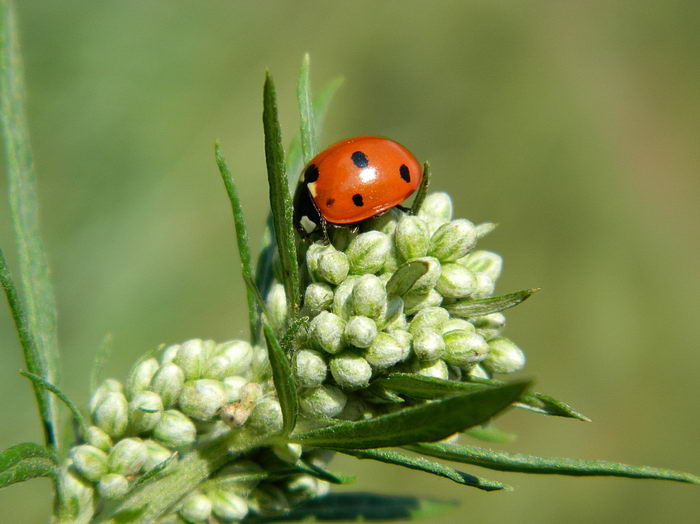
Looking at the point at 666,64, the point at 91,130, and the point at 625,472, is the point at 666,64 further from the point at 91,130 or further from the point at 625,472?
the point at 625,472

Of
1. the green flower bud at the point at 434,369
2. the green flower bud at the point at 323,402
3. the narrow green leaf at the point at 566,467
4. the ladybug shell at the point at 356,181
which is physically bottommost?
the narrow green leaf at the point at 566,467

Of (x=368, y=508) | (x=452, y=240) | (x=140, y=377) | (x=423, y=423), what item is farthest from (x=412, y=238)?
(x=368, y=508)

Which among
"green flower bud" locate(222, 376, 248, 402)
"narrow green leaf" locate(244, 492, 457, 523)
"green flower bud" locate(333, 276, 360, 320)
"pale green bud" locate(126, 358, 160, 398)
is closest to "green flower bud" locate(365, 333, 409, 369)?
"green flower bud" locate(333, 276, 360, 320)

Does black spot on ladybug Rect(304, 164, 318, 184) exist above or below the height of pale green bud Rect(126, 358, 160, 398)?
above

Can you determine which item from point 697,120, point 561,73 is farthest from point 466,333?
point 697,120

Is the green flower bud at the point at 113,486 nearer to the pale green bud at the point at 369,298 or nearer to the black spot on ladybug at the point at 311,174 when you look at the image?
the pale green bud at the point at 369,298

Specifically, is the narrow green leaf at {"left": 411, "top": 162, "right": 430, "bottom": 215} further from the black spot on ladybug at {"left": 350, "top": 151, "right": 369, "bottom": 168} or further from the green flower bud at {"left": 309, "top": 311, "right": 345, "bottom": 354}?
the green flower bud at {"left": 309, "top": 311, "right": 345, "bottom": 354}

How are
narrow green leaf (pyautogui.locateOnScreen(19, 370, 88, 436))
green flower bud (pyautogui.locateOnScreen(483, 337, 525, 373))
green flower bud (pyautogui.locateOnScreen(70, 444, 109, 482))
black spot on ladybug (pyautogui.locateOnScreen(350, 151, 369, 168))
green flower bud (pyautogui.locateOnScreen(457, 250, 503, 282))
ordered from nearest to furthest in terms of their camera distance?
1. narrow green leaf (pyautogui.locateOnScreen(19, 370, 88, 436))
2. green flower bud (pyautogui.locateOnScreen(70, 444, 109, 482))
3. green flower bud (pyautogui.locateOnScreen(483, 337, 525, 373))
4. green flower bud (pyautogui.locateOnScreen(457, 250, 503, 282))
5. black spot on ladybug (pyautogui.locateOnScreen(350, 151, 369, 168))

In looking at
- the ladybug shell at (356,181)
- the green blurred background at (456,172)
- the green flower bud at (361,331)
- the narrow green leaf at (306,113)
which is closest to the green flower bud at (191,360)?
the green flower bud at (361,331)
